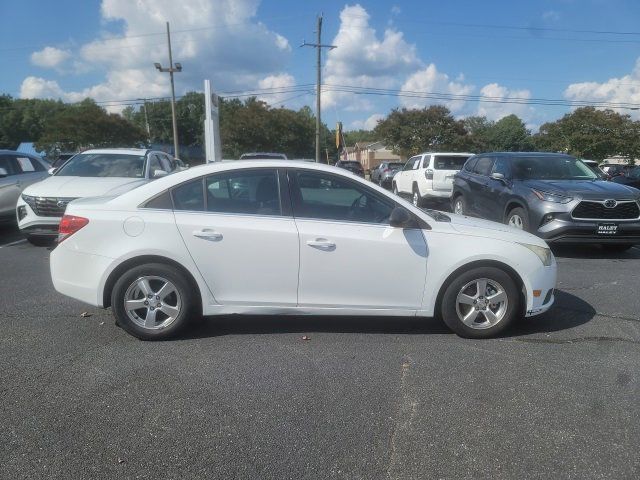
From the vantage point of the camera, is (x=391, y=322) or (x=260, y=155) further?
(x=260, y=155)

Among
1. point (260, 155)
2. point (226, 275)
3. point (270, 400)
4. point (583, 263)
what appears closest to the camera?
point (270, 400)

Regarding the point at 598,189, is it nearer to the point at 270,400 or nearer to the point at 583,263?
the point at 583,263

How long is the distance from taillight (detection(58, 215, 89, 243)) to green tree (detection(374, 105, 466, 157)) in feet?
131

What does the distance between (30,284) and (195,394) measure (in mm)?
4016

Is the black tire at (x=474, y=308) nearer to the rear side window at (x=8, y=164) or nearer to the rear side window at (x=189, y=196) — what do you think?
the rear side window at (x=189, y=196)

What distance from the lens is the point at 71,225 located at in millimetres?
4484

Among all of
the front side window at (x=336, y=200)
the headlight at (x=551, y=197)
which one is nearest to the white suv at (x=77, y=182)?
the front side window at (x=336, y=200)

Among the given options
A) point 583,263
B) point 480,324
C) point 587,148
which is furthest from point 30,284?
point 587,148

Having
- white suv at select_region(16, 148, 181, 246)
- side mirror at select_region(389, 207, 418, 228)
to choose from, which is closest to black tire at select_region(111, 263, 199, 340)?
side mirror at select_region(389, 207, 418, 228)

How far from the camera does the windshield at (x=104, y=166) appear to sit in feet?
30.8

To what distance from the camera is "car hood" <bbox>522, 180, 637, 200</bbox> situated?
8031 mm

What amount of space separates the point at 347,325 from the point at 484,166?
23.3 ft

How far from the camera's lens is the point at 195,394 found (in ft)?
11.5

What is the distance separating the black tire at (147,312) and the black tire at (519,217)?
605cm
